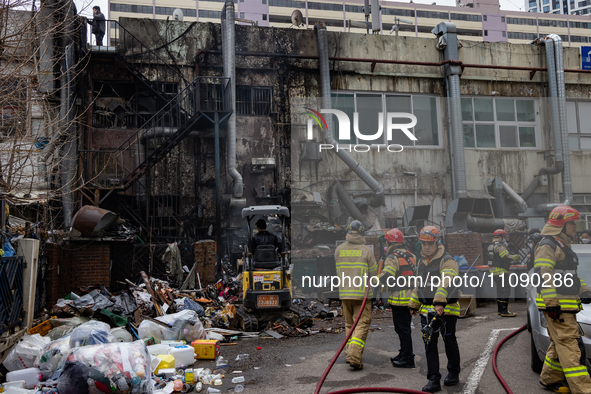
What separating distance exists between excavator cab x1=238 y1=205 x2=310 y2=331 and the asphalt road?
27.0 inches

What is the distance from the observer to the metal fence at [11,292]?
6.59 m

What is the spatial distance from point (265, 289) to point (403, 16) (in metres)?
75.1

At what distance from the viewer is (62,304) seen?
8.97 metres

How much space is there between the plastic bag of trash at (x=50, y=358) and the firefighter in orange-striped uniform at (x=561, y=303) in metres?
5.97

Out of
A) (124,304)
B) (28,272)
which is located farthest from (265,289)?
(28,272)

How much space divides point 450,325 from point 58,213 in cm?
1260

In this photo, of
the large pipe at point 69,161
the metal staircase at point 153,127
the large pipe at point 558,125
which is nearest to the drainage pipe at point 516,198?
the large pipe at point 558,125

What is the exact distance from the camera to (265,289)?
31.2 ft

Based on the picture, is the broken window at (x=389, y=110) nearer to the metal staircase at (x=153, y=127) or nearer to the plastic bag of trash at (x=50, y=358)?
the metal staircase at (x=153, y=127)

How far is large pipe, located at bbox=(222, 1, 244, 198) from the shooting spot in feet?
52.7

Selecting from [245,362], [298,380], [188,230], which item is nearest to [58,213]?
[188,230]

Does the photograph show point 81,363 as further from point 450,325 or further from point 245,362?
point 450,325

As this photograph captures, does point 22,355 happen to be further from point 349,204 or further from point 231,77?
point 349,204

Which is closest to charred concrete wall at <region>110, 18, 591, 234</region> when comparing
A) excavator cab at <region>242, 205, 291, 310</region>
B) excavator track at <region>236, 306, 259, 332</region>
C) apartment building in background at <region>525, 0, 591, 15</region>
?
excavator cab at <region>242, 205, 291, 310</region>
